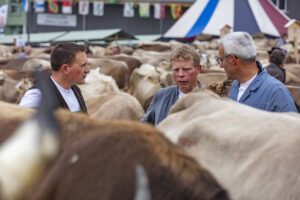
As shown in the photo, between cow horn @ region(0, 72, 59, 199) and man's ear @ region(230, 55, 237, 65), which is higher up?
man's ear @ region(230, 55, 237, 65)

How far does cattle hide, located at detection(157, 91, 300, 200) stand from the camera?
1831mm

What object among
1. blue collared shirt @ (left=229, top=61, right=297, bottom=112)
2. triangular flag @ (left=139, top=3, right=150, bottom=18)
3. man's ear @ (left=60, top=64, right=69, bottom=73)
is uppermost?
triangular flag @ (left=139, top=3, right=150, bottom=18)

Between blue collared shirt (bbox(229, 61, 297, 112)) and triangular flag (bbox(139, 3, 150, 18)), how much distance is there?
38.9 metres

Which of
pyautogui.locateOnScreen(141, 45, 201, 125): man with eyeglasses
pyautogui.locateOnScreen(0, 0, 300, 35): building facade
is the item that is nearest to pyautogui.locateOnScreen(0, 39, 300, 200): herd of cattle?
pyautogui.locateOnScreen(141, 45, 201, 125): man with eyeglasses

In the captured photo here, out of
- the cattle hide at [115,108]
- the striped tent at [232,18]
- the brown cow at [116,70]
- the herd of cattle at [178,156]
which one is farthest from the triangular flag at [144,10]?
the herd of cattle at [178,156]

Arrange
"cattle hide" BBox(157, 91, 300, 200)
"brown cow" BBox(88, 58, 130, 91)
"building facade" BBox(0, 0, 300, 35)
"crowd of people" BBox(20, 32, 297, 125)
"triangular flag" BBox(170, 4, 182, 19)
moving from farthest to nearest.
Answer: "building facade" BBox(0, 0, 300, 35) → "triangular flag" BBox(170, 4, 182, 19) → "brown cow" BBox(88, 58, 130, 91) → "crowd of people" BBox(20, 32, 297, 125) → "cattle hide" BBox(157, 91, 300, 200)

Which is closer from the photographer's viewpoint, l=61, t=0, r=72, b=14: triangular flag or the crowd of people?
the crowd of people

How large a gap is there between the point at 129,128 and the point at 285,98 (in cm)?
190

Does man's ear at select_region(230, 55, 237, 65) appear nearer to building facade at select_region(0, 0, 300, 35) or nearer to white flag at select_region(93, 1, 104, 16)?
white flag at select_region(93, 1, 104, 16)

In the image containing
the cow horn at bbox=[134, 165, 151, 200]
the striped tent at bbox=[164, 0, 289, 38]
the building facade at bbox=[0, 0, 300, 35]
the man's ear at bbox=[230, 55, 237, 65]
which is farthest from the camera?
the building facade at bbox=[0, 0, 300, 35]

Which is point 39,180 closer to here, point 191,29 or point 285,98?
point 285,98

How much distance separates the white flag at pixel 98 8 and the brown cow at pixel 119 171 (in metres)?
42.0

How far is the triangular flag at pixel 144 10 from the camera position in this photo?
4209cm

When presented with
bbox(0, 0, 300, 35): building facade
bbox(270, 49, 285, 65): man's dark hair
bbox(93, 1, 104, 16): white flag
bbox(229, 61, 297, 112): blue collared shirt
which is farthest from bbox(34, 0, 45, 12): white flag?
bbox(229, 61, 297, 112): blue collared shirt
